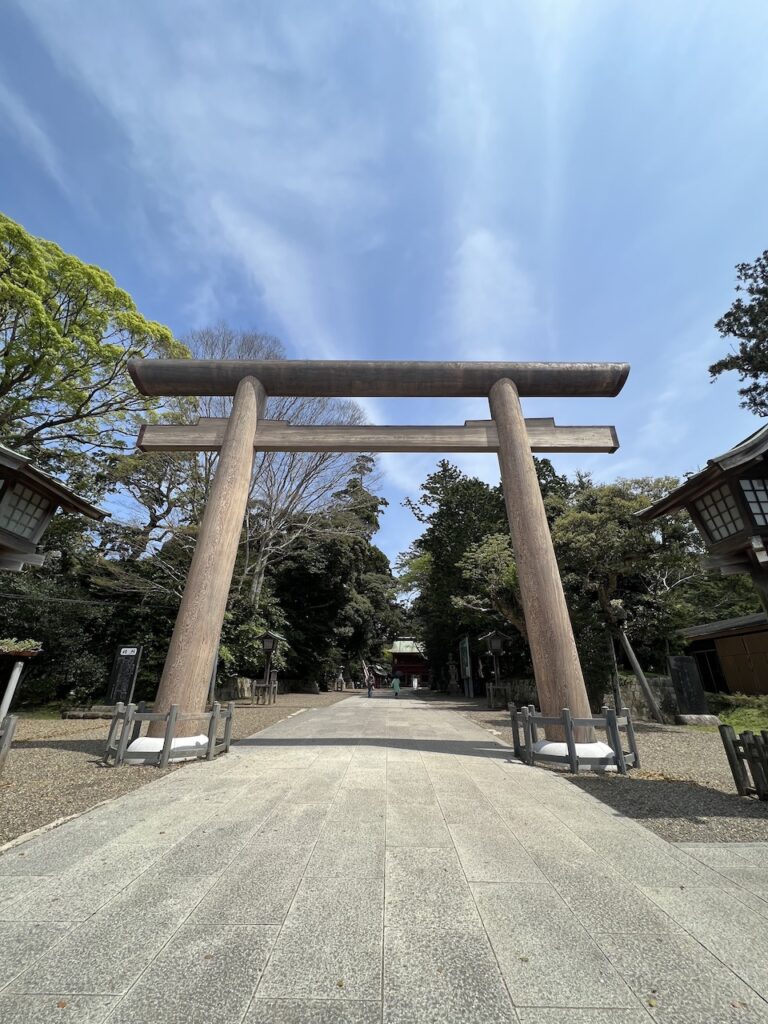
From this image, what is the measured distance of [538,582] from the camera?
7.40 m

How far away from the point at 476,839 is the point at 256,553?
18.2 meters

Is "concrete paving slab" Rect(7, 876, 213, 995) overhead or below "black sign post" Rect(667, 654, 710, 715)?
below

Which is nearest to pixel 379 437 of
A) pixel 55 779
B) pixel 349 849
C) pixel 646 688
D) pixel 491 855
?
pixel 349 849

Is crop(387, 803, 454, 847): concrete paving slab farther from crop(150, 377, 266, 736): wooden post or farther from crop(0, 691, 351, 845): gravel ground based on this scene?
crop(150, 377, 266, 736): wooden post

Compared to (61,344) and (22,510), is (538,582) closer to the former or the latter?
(22,510)

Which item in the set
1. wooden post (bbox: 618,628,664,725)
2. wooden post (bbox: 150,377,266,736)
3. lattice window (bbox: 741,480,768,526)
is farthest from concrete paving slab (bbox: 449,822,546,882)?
wooden post (bbox: 618,628,664,725)

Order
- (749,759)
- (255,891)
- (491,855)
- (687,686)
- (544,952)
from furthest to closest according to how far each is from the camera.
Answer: (687,686)
(749,759)
(491,855)
(255,891)
(544,952)

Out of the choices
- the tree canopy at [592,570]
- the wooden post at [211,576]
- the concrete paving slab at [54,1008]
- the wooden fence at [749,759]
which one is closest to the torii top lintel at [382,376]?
the wooden post at [211,576]

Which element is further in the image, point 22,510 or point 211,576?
point 211,576

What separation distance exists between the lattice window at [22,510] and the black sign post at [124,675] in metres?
7.40

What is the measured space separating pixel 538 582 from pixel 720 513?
2706mm

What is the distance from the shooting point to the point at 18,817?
4309 millimetres

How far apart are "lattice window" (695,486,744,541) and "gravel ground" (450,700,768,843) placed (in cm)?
313

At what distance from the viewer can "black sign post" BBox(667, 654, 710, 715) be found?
1252 cm
